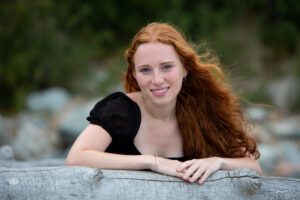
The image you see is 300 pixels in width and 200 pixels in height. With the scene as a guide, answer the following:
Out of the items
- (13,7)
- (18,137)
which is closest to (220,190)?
(18,137)

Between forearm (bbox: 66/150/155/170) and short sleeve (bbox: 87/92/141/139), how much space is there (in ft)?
0.64

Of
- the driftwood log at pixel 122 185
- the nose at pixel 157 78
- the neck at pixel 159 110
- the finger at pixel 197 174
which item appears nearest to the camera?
the driftwood log at pixel 122 185

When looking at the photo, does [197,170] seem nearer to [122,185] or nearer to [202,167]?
[202,167]

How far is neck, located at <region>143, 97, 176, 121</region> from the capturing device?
2665 mm

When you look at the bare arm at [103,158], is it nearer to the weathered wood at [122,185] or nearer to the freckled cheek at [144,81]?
the weathered wood at [122,185]

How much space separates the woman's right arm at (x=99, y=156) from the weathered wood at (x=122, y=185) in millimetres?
142

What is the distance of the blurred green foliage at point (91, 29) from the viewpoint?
8.53 m

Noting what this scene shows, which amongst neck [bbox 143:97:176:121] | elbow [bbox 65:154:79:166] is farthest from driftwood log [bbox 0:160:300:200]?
neck [bbox 143:97:176:121]

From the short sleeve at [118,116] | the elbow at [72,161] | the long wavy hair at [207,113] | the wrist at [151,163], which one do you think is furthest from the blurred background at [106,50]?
the wrist at [151,163]

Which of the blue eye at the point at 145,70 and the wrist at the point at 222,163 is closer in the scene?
the wrist at the point at 222,163

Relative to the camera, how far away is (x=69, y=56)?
28.1ft

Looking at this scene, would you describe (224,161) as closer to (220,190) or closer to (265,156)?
(220,190)

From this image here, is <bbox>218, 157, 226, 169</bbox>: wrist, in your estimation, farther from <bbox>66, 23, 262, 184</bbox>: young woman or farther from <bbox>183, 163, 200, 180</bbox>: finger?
<bbox>183, 163, 200, 180</bbox>: finger

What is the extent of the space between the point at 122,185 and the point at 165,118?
0.87 m
